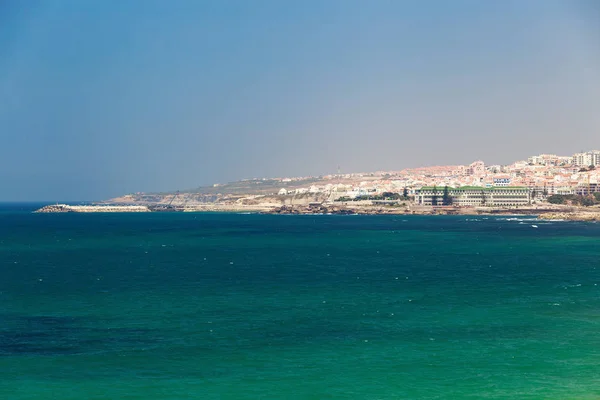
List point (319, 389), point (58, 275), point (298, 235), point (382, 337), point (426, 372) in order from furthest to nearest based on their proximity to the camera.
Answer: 1. point (298, 235)
2. point (58, 275)
3. point (382, 337)
4. point (426, 372)
5. point (319, 389)

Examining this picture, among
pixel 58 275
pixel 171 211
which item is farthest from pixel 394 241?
pixel 171 211

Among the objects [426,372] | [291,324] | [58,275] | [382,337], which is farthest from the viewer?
[58,275]

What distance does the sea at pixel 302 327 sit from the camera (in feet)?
41.1

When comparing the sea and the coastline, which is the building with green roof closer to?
the coastline

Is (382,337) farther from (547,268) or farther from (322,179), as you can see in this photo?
(322,179)

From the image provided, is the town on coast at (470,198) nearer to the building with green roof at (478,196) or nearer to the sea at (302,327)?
the building with green roof at (478,196)

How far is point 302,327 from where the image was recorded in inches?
660

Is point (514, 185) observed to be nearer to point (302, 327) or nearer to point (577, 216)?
point (577, 216)

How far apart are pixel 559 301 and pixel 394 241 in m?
23.1

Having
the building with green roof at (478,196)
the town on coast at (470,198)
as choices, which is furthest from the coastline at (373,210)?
the building with green roof at (478,196)

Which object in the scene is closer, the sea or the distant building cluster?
the sea

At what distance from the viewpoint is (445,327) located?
16672 millimetres

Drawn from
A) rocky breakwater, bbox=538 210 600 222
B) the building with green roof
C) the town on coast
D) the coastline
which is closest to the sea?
rocky breakwater, bbox=538 210 600 222

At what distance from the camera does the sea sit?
41.1 feet
